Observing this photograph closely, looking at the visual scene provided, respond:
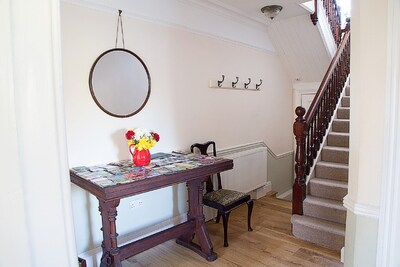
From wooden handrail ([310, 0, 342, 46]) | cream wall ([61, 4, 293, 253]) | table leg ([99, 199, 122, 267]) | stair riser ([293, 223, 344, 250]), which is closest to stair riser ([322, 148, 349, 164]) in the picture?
stair riser ([293, 223, 344, 250])

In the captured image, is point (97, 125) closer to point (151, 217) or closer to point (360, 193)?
point (151, 217)

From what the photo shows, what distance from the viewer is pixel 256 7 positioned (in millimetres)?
3441

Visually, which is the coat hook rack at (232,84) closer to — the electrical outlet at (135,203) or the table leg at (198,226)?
the table leg at (198,226)

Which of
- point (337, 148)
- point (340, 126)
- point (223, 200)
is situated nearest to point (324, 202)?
point (337, 148)

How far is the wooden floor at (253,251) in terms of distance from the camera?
2480 mm

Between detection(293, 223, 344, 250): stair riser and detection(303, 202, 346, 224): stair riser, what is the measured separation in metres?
0.20

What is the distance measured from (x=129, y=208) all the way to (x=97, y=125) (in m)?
0.87

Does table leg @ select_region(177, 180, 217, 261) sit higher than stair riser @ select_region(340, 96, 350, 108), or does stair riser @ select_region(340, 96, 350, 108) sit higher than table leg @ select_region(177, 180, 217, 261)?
stair riser @ select_region(340, 96, 350, 108)

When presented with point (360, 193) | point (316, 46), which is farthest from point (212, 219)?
point (316, 46)

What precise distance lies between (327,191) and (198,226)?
151cm

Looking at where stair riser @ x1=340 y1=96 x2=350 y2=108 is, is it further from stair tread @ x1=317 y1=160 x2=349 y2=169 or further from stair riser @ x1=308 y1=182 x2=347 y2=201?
stair riser @ x1=308 y1=182 x2=347 y2=201

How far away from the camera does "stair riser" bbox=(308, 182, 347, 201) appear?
2.94 metres

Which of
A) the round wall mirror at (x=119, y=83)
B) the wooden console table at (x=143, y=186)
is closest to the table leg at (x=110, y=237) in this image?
the wooden console table at (x=143, y=186)

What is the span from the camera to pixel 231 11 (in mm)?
3518
